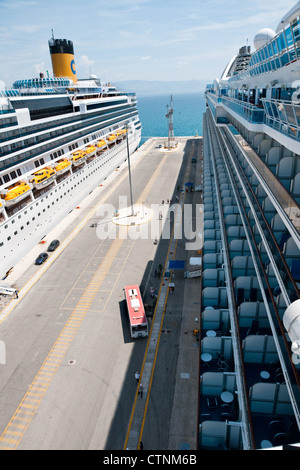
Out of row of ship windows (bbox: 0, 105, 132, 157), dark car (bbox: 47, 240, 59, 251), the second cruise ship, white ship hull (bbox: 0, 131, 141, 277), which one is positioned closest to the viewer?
the second cruise ship

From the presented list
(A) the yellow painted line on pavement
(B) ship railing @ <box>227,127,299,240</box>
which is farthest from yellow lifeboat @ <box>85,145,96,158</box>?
(B) ship railing @ <box>227,127,299,240</box>

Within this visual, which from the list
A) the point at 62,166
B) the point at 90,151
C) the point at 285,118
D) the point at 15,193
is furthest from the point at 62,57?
the point at 285,118

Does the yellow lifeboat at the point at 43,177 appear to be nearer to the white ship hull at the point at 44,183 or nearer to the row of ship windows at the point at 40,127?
the white ship hull at the point at 44,183

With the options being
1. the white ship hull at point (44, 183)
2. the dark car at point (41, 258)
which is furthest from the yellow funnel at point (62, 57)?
the dark car at point (41, 258)

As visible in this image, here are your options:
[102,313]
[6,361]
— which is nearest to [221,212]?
[102,313]

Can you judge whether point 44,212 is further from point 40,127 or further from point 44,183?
point 40,127

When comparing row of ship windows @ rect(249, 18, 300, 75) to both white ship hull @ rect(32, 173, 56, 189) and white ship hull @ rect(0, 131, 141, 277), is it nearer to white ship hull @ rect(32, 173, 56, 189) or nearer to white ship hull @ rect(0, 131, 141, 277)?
white ship hull @ rect(0, 131, 141, 277)
